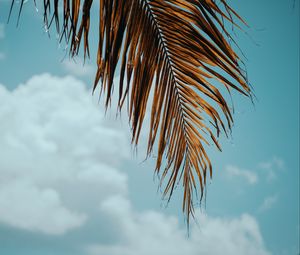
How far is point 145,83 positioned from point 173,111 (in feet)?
0.92

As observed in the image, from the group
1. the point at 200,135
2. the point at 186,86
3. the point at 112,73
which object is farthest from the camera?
the point at 200,135

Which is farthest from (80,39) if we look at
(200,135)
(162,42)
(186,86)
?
(200,135)

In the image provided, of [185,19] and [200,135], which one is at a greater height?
[185,19]

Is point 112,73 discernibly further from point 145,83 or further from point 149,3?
point 149,3

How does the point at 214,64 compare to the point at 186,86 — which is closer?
the point at 214,64

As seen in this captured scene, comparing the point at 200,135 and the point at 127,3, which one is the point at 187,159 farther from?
the point at 127,3

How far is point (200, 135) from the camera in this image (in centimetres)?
234

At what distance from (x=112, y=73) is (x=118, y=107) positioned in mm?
186

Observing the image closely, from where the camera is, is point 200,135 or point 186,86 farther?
point 200,135

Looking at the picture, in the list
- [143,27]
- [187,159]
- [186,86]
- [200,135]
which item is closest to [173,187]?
[187,159]

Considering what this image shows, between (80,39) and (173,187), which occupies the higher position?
(80,39)

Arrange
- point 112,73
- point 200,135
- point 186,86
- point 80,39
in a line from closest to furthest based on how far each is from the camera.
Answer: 1. point 112,73
2. point 80,39
3. point 186,86
4. point 200,135

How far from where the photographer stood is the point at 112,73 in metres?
1.82

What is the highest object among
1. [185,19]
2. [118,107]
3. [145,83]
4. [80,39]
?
[185,19]
